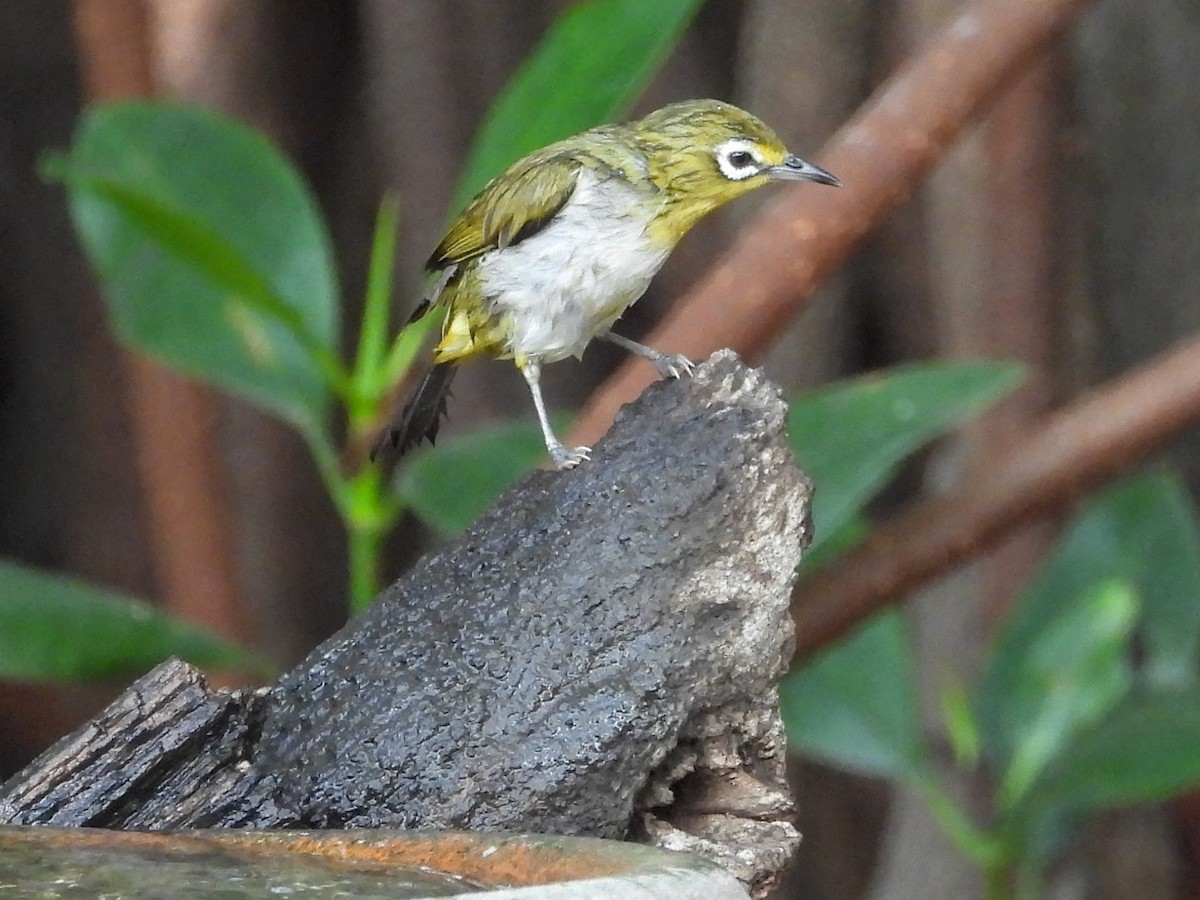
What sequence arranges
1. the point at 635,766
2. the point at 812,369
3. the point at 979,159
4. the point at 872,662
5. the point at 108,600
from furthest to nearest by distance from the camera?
the point at 812,369, the point at 979,159, the point at 872,662, the point at 108,600, the point at 635,766

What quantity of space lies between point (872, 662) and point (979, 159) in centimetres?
97

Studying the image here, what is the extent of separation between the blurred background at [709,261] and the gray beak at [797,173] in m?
0.88

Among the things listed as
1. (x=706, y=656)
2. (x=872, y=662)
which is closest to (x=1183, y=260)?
(x=872, y=662)

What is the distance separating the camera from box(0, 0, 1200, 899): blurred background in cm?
280

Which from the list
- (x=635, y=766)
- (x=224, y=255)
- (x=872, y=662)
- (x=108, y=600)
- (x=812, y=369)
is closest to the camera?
(x=635, y=766)

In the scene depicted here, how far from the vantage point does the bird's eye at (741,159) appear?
1.53 metres

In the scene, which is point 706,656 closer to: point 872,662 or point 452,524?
point 452,524

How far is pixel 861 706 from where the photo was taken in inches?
89.4

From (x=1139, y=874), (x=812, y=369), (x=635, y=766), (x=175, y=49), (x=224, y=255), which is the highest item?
(x=175, y=49)

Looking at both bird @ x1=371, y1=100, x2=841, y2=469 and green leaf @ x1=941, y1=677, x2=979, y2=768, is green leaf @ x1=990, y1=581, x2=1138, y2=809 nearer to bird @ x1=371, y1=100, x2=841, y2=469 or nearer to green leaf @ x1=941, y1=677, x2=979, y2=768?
green leaf @ x1=941, y1=677, x2=979, y2=768

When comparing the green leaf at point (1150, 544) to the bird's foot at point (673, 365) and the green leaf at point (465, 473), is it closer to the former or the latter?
the green leaf at point (465, 473)

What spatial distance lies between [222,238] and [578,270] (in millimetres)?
688

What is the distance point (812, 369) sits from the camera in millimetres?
3062

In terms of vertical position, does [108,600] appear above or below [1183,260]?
below
